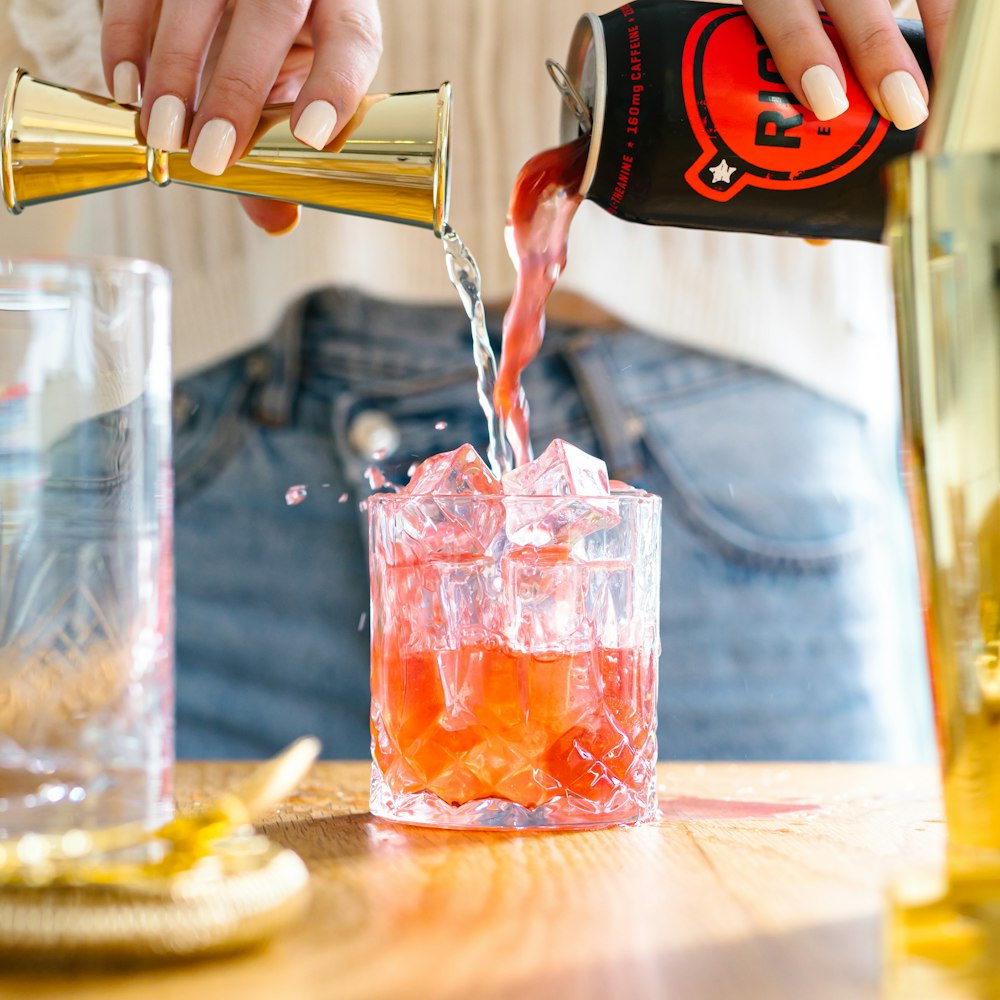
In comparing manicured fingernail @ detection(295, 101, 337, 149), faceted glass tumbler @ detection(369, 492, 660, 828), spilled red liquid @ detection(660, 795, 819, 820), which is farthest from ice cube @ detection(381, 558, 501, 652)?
manicured fingernail @ detection(295, 101, 337, 149)

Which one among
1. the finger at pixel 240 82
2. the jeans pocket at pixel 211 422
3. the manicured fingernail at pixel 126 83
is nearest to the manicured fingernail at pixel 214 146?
the finger at pixel 240 82

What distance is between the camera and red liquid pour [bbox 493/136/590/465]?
29.6 inches

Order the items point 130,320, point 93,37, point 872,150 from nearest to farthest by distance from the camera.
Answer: point 130,320, point 872,150, point 93,37

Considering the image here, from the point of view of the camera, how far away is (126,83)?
2.58 feet

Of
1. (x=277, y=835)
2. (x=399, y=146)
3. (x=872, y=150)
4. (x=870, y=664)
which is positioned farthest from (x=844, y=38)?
(x=870, y=664)

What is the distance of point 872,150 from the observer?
2.36ft

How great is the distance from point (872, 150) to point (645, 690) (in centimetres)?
34

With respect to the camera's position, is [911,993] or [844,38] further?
[844,38]

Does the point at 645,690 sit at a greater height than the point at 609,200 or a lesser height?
lesser

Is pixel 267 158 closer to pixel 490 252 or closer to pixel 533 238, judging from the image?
pixel 533 238

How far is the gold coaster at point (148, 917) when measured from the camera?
34 cm

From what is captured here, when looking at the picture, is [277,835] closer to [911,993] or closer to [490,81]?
[911,993]

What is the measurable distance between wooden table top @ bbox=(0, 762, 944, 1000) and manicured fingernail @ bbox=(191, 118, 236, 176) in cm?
34

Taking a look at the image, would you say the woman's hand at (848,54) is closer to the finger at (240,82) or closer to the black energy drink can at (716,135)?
the black energy drink can at (716,135)
